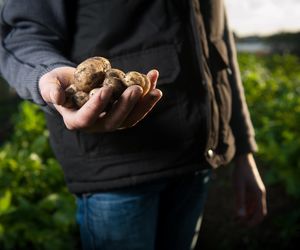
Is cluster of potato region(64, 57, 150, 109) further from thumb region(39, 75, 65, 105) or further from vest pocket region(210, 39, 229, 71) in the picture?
vest pocket region(210, 39, 229, 71)

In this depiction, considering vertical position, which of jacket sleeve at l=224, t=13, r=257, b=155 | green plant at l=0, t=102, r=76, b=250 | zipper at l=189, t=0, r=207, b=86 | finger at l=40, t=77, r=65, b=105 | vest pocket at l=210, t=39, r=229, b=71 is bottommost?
green plant at l=0, t=102, r=76, b=250

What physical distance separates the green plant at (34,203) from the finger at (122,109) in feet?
4.79

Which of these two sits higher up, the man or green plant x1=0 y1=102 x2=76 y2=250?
the man

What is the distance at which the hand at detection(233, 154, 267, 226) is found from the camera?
2.02 meters

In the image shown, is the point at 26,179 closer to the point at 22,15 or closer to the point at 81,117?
the point at 22,15

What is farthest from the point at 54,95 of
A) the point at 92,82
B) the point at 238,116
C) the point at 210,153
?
the point at 238,116

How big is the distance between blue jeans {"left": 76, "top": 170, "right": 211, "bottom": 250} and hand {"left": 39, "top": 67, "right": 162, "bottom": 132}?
14.7 inches

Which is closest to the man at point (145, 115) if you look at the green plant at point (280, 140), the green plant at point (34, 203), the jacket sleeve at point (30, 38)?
the jacket sleeve at point (30, 38)

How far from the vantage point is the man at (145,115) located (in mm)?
1490

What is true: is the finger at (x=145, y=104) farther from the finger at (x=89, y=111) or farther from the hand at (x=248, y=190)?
the hand at (x=248, y=190)

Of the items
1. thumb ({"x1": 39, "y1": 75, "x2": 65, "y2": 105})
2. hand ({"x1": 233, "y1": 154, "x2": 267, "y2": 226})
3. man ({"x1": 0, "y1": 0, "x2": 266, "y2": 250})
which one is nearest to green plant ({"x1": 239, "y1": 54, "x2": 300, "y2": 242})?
hand ({"x1": 233, "y1": 154, "x2": 267, "y2": 226})

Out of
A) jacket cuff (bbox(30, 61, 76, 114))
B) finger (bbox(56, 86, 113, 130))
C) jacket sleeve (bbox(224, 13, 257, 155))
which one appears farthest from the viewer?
jacket sleeve (bbox(224, 13, 257, 155))

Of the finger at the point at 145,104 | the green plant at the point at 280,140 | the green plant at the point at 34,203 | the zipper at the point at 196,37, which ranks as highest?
the finger at the point at 145,104

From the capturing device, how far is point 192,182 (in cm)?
174
